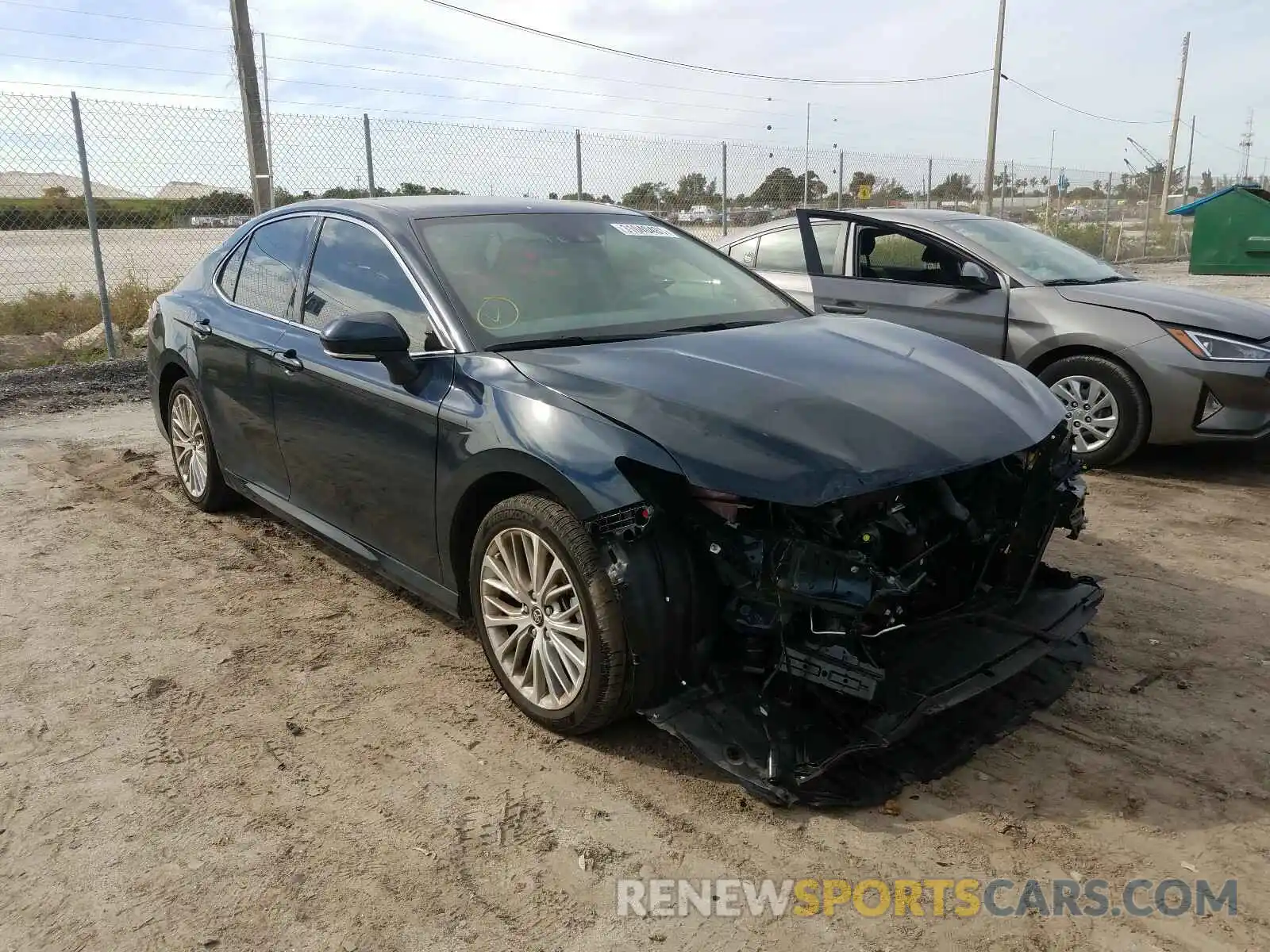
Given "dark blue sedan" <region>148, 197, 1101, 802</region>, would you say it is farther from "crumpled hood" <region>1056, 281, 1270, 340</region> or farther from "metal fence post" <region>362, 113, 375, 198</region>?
"metal fence post" <region>362, 113, 375, 198</region>

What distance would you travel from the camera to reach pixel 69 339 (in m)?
11.1

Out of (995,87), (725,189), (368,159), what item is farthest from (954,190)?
(368,159)

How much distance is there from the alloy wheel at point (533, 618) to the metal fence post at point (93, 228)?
28.6 feet

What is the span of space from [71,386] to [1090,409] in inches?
344

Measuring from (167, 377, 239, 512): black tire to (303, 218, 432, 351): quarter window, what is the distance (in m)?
1.36

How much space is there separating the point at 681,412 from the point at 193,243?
10.9 m

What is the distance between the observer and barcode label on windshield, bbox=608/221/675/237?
4.15 metres

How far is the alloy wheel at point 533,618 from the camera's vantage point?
2904mm

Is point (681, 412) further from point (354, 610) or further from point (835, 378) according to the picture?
point (354, 610)

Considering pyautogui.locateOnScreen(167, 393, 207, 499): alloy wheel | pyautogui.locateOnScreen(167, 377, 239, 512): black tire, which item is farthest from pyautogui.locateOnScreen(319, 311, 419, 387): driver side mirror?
pyautogui.locateOnScreen(167, 393, 207, 499): alloy wheel

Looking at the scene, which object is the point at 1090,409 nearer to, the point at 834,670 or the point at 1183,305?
the point at 1183,305

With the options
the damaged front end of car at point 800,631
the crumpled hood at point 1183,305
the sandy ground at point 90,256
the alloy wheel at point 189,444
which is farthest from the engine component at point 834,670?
the sandy ground at point 90,256

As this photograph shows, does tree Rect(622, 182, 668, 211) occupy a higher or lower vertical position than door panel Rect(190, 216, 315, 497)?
higher

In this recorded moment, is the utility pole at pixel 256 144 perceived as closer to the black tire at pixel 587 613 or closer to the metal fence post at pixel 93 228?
the metal fence post at pixel 93 228
